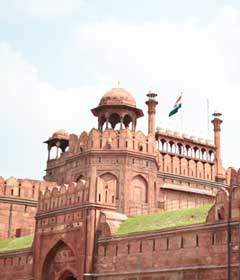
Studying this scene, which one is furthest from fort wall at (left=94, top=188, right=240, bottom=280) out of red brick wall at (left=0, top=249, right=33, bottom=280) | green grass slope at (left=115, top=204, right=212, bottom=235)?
red brick wall at (left=0, top=249, right=33, bottom=280)

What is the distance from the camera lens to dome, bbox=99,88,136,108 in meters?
33.2

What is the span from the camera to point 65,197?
2636 centimetres

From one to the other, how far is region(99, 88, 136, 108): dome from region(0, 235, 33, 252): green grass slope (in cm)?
780

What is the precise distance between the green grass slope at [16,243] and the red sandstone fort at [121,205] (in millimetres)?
518

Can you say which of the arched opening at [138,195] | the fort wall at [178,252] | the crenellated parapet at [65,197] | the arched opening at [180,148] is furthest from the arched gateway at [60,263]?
the arched opening at [180,148]

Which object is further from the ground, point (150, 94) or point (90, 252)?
point (150, 94)

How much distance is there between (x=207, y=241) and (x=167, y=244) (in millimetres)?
1874

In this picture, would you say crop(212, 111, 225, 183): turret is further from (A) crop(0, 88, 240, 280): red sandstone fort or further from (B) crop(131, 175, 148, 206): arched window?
(B) crop(131, 175, 148, 206): arched window

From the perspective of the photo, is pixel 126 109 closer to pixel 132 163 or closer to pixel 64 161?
pixel 132 163

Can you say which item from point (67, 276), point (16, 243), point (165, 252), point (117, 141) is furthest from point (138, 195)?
point (165, 252)

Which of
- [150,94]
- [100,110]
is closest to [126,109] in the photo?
[100,110]

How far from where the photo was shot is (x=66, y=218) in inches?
1017

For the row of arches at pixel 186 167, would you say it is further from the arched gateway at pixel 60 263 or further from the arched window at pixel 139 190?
Result: the arched gateway at pixel 60 263

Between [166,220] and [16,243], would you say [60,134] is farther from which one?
[166,220]
